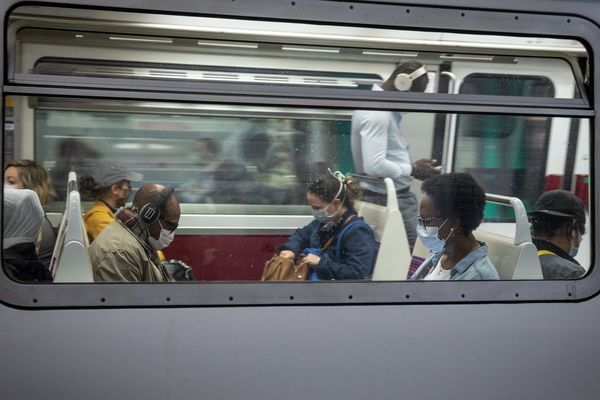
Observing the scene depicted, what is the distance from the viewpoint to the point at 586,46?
2863mm

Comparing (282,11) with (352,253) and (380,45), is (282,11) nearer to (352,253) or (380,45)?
(380,45)

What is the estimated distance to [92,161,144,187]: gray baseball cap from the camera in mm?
2619

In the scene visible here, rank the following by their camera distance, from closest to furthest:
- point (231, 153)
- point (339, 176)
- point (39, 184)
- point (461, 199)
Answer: point (39, 184)
point (231, 153)
point (339, 176)
point (461, 199)

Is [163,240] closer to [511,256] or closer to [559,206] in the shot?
[511,256]

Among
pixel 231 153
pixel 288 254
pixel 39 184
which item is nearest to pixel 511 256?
pixel 288 254

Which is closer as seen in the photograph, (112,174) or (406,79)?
(112,174)

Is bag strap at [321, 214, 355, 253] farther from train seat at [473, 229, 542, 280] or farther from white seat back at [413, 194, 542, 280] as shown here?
train seat at [473, 229, 542, 280]

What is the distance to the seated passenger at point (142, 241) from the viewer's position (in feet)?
8.73

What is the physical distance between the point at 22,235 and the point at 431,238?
61.9 inches

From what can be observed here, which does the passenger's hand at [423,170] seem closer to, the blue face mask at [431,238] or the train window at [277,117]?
the train window at [277,117]

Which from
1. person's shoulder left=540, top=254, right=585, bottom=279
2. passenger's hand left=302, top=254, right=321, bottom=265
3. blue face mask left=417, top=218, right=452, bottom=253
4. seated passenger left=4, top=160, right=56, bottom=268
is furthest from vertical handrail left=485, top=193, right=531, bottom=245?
seated passenger left=4, top=160, right=56, bottom=268

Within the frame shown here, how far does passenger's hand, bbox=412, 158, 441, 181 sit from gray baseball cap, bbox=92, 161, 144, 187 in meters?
1.08

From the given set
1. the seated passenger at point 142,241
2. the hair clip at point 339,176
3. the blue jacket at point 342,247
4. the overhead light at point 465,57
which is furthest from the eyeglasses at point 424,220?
the seated passenger at point 142,241

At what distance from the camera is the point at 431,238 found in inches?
114
